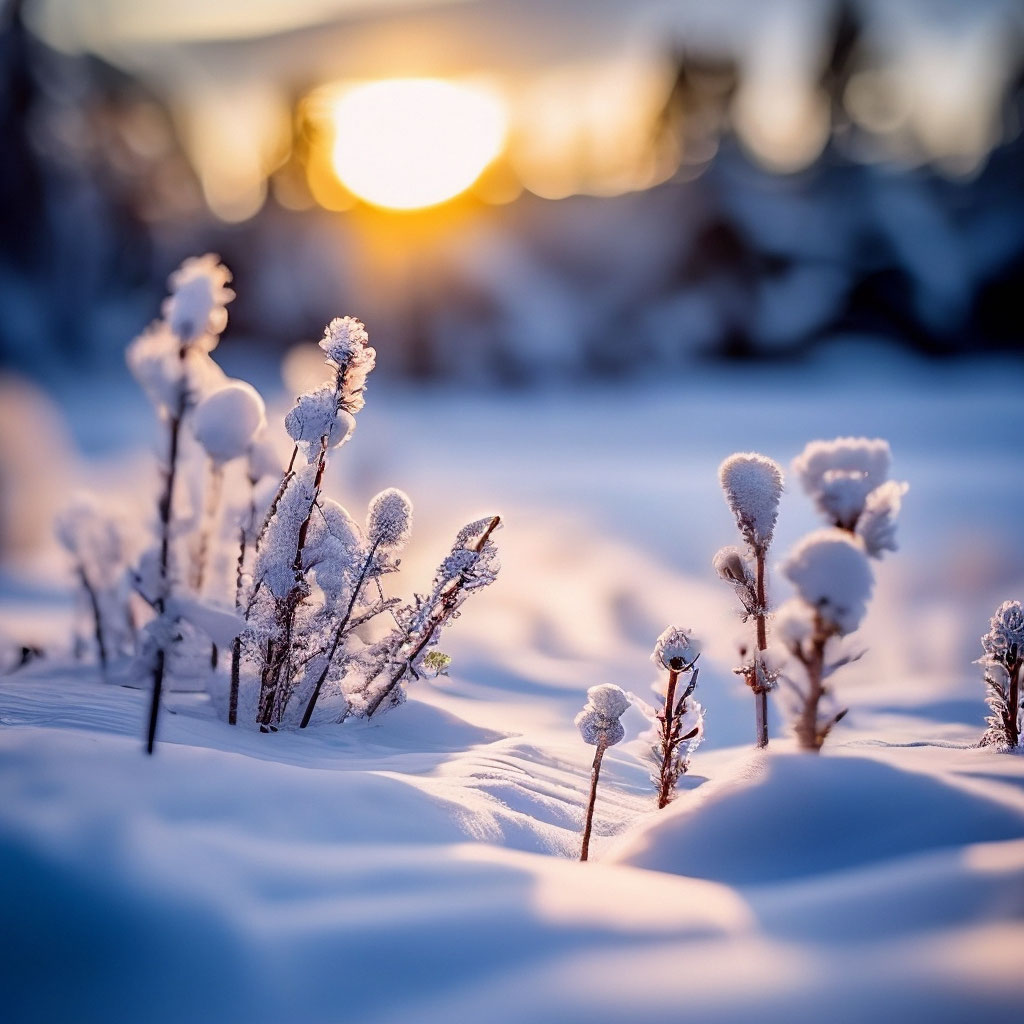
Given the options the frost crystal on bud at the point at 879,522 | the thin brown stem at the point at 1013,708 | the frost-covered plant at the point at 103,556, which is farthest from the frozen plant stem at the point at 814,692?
the frost-covered plant at the point at 103,556

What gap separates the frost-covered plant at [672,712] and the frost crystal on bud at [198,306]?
1073 mm

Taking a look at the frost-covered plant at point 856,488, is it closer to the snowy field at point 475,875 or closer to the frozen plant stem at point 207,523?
the snowy field at point 475,875

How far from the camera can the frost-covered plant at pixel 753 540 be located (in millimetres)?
1925

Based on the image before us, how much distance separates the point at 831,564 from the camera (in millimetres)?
1411

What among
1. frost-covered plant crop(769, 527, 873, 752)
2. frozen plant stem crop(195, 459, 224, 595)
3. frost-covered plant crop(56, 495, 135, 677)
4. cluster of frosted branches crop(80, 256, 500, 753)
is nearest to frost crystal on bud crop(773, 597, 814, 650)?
frost-covered plant crop(769, 527, 873, 752)

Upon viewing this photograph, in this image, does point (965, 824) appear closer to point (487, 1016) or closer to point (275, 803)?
point (487, 1016)

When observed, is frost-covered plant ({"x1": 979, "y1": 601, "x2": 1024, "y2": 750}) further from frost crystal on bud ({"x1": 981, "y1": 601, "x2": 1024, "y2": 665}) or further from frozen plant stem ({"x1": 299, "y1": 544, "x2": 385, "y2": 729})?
frozen plant stem ({"x1": 299, "y1": 544, "x2": 385, "y2": 729})

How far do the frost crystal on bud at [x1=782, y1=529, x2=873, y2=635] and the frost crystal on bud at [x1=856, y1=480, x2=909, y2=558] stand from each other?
0.32 ft

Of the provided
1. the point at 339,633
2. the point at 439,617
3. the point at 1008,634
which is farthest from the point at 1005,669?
the point at 339,633

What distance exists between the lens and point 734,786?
158 cm

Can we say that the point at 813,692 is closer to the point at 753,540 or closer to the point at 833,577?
the point at 833,577

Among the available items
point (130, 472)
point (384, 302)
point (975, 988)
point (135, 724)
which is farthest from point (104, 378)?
point (975, 988)

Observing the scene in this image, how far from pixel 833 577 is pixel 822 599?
1.6 inches

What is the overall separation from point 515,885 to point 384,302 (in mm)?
24440
